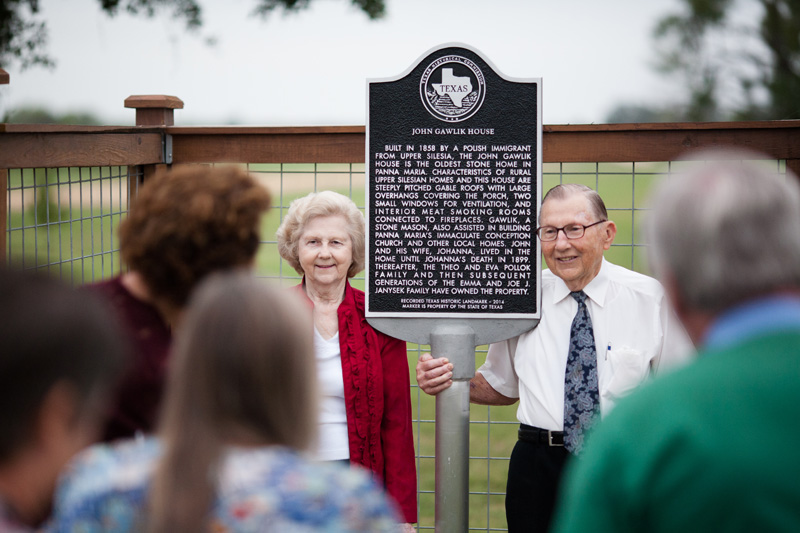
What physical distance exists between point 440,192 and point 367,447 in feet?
4.08

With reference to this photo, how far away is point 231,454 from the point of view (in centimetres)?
143

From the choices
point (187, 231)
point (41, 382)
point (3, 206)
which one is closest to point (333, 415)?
point (3, 206)

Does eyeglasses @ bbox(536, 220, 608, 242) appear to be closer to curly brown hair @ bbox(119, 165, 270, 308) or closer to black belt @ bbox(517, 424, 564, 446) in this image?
black belt @ bbox(517, 424, 564, 446)

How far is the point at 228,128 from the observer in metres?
4.46

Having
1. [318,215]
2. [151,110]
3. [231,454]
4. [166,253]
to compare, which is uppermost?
[151,110]

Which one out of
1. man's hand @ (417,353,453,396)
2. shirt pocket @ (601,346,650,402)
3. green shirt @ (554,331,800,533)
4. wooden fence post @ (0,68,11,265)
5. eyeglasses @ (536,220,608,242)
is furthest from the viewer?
man's hand @ (417,353,453,396)

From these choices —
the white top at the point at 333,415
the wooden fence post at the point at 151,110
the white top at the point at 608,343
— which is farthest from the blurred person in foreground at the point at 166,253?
the wooden fence post at the point at 151,110

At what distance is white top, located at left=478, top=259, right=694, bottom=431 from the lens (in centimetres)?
339

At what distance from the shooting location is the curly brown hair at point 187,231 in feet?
6.61

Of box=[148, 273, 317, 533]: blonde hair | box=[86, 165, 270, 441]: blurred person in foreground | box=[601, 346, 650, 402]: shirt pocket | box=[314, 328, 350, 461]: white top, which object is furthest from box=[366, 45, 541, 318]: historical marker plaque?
box=[148, 273, 317, 533]: blonde hair

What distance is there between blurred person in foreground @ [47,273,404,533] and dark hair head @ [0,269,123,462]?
0.46 ft

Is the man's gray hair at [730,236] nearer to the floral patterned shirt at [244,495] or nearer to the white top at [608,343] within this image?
the floral patterned shirt at [244,495]

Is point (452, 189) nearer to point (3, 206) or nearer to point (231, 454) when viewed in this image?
point (3, 206)

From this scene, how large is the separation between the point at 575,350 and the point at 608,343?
0.48ft
